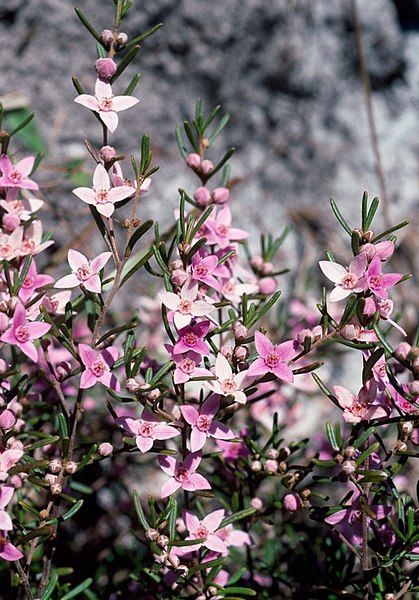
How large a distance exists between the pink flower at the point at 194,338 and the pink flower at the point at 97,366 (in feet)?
0.36

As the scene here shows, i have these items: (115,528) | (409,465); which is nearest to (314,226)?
(409,465)

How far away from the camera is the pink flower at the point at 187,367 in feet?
3.23

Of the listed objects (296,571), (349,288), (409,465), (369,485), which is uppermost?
(349,288)

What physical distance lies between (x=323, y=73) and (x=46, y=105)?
0.90 meters

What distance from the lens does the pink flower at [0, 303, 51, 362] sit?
1.00m

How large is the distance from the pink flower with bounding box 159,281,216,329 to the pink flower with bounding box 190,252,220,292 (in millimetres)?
24

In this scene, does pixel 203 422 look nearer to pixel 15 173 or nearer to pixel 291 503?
pixel 291 503

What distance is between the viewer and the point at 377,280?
1.00 m

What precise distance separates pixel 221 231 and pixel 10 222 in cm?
32

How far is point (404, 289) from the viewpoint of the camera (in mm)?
2564

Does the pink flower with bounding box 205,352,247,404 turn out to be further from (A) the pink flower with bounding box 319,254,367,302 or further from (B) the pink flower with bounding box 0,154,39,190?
(B) the pink flower with bounding box 0,154,39,190

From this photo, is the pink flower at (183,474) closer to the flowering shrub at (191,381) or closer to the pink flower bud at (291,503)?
the flowering shrub at (191,381)

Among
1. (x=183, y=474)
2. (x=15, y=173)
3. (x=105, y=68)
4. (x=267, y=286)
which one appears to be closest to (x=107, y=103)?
(x=105, y=68)

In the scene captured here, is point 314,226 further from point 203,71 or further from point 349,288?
point 349,288
